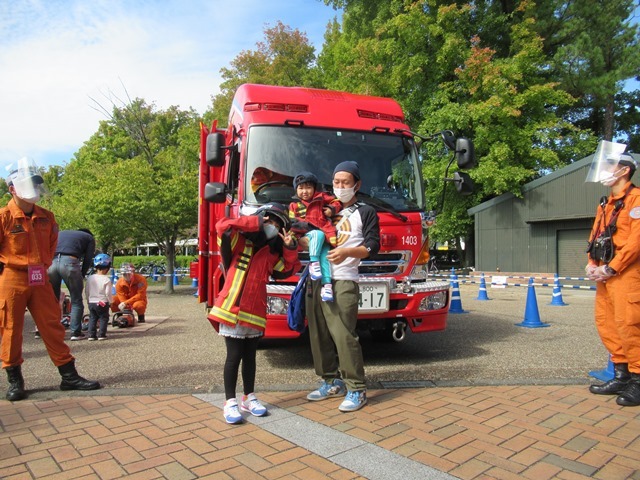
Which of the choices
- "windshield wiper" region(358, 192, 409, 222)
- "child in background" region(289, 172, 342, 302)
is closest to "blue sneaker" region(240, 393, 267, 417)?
"child in background" region(289, 172, 342, 302)

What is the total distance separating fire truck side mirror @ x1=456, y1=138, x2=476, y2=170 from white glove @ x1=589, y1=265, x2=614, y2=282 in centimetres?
204

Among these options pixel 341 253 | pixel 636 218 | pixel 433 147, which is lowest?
pixel 341 253

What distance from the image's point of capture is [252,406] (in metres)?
4.01

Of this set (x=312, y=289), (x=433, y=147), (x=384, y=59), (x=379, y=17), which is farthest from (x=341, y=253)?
(x=379, y=17)

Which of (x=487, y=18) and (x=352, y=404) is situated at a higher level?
(x=487, y=18)

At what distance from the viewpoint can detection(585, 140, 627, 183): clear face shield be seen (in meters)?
4.56

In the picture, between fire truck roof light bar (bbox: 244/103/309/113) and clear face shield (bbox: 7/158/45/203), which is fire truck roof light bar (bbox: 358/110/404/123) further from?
clear face shield (bbox: 7/158/45/203)

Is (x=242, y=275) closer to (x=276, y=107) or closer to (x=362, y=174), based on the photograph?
(x=362, y=174)

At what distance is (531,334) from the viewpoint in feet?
26.8

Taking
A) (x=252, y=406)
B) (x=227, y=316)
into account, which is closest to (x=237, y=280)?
(x=227, y=316)

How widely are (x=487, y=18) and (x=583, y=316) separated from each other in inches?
733

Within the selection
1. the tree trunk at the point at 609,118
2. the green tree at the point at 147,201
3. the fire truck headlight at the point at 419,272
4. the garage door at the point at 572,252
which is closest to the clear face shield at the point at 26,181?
the fire truck headlight at the point at 419,272

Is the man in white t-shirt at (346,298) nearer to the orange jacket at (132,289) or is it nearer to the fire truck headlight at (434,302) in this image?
the fire truck headlight at (434,302)

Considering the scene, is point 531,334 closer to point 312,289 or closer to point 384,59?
point 312,289
